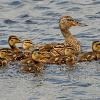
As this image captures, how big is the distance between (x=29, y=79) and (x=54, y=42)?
116 inches

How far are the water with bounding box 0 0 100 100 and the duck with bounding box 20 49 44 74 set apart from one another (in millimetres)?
158

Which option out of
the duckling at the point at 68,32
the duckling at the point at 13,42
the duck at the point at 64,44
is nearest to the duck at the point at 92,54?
the duck at the point at 64,44

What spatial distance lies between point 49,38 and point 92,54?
78.4 inches

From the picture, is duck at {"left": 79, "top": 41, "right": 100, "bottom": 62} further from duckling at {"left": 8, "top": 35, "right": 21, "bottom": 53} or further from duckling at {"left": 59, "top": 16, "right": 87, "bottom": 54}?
duckling at {"left": 8, "top": 35, "right": 21, "bottom": 53}

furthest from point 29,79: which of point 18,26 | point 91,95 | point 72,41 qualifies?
point 18,26

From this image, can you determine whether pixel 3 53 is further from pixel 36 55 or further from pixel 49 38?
pixel 49 38

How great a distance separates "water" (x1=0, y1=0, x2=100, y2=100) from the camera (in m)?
11.2

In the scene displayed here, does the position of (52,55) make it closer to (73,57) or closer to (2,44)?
(73,57)

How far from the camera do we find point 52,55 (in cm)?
1360

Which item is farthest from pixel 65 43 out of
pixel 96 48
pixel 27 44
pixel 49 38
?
pixel 96 48

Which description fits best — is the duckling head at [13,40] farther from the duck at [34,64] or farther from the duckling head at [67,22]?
the duckling head at [67,22]

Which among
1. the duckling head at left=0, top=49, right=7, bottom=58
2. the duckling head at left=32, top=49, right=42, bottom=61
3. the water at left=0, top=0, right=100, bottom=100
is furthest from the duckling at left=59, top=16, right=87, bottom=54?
the duckling head at left=0, top=49, right=7, bottom=58

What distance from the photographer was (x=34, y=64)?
1307 cm

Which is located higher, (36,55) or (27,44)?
(27,44)
